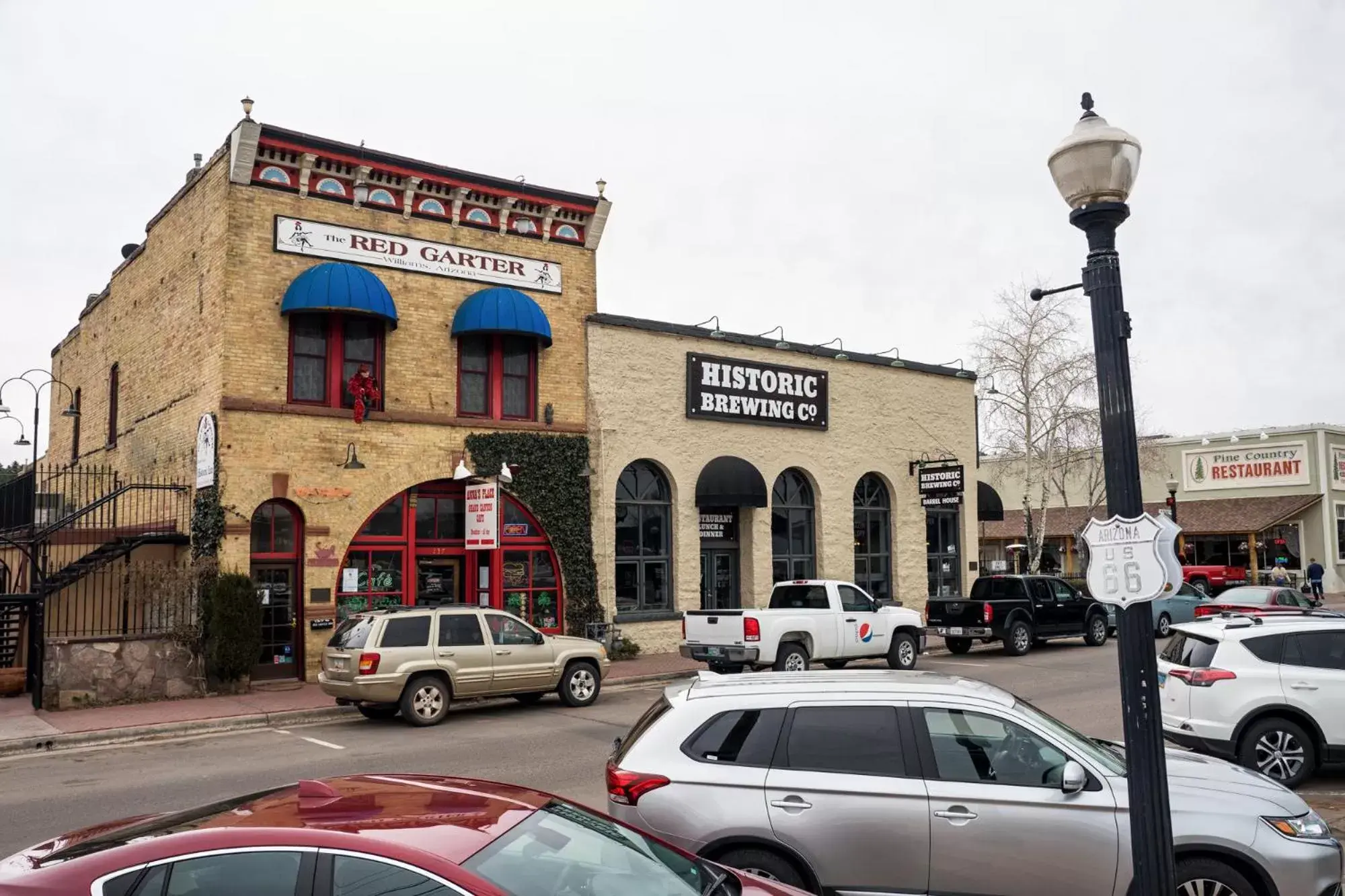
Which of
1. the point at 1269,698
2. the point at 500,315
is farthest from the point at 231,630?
the point at 1269,698

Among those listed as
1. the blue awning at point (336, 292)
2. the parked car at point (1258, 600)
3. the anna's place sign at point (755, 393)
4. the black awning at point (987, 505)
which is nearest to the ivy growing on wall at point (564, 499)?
the anna's place sign at point (755, 393)

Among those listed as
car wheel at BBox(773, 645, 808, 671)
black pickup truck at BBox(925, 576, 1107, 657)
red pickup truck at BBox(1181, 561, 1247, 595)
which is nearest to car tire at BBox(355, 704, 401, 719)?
car wheel at BBox(773, 645, 808, 671)

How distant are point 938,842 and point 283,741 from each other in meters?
10.6

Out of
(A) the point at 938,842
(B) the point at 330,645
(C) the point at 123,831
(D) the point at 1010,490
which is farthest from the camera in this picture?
(D) the point at 1010,490

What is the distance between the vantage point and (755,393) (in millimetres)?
25312

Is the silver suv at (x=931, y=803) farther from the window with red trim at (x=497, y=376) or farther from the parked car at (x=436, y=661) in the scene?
the window with red trim at (x=497, y=376)

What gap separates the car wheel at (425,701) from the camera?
14609 millimetres

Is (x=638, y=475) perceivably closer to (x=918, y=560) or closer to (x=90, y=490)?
(x=918, y=560)

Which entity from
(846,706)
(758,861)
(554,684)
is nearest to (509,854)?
(758,861)

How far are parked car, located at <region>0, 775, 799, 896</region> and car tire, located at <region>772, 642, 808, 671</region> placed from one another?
13.8 metres

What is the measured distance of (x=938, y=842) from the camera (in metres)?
5.72

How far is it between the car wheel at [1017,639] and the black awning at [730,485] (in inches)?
242

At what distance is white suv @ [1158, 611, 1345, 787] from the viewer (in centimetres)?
989

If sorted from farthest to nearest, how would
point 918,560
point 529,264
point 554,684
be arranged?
point 918,560
point 529,264
point 554,684
